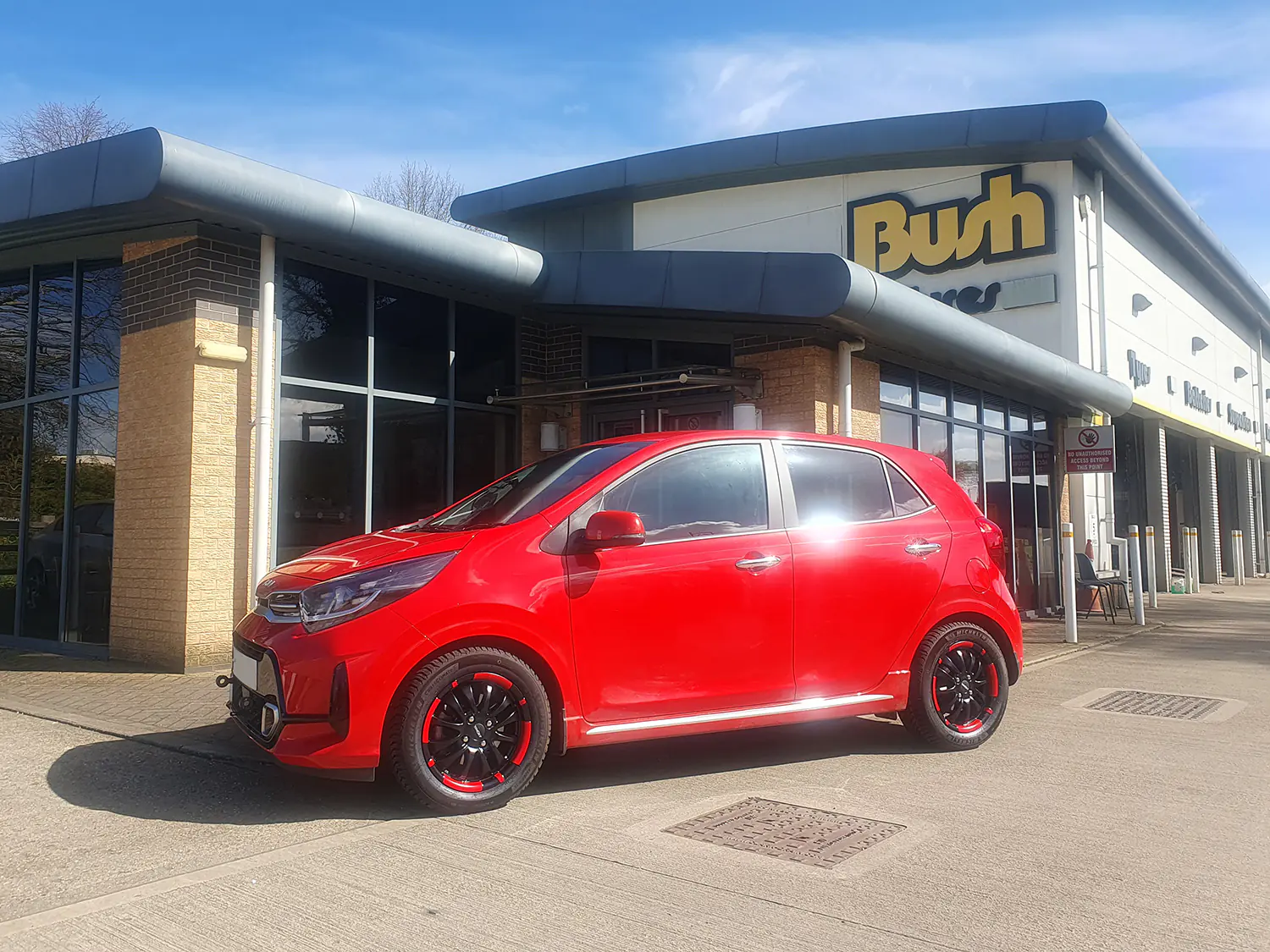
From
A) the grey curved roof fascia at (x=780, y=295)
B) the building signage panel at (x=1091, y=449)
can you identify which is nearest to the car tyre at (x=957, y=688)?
the grey curved roof fascia at (x=780, y=295)

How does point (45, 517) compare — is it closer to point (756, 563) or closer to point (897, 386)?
point (756, 563)

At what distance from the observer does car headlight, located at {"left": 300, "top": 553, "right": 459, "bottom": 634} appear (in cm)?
462

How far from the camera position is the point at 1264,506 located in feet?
116

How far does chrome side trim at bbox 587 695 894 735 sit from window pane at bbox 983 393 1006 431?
927 centimetres

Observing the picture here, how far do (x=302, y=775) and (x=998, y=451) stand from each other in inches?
454

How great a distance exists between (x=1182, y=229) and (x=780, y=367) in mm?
16052

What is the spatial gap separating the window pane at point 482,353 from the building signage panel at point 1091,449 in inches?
266

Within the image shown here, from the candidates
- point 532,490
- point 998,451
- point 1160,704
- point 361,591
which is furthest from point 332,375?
point 998,451

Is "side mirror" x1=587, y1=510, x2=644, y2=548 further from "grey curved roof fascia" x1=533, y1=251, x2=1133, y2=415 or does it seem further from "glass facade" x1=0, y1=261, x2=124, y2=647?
"glass facade" x1=0, y1=261, x2=124, y2=647

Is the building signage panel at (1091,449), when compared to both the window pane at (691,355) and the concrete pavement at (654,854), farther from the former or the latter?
the concrete pavement at (654,854)

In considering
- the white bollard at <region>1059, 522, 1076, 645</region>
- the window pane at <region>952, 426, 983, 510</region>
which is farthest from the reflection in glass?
the white bollard at <region>1059, 522, 1076, 645</region>

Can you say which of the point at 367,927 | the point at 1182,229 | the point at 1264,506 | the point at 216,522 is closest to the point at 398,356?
the point at 216,522

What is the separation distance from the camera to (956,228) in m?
18.3

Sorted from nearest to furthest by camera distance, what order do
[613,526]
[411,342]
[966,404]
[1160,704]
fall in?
[613,526], [1160,704], [411,342], [966,404]
